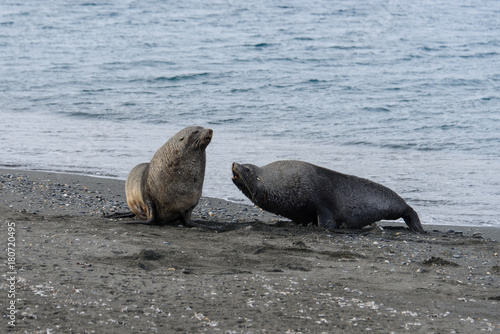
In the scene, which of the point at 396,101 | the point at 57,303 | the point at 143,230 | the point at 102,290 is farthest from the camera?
the point at 396,101

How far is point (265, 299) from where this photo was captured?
4.10 metres

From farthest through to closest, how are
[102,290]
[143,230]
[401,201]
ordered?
[401,201] → [143,230] → [102,290]

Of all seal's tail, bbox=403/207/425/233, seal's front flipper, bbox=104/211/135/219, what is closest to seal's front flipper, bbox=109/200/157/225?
seal's front flipper, bbox=104/211/135/219

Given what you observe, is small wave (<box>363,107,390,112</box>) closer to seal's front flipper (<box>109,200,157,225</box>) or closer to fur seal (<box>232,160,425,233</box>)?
fur seal (<box>232,160,425,233</box>)

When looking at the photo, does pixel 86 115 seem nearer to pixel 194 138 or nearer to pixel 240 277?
pixel 194 138

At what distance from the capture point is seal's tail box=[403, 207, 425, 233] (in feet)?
23.9

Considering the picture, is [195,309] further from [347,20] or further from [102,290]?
[347,20]

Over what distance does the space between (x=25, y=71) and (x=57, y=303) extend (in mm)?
18205

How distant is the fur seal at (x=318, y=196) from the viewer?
720 centimetres

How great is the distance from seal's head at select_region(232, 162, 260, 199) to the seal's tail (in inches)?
67.0

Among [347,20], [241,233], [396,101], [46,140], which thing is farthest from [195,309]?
[347,20]

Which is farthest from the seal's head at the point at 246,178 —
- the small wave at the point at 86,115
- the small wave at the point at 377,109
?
the small wave at the point at 377,109

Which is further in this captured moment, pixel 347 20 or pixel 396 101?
pixel 347 20

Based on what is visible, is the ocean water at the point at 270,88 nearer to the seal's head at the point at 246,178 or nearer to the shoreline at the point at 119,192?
the shoreline at the point at 119,192
